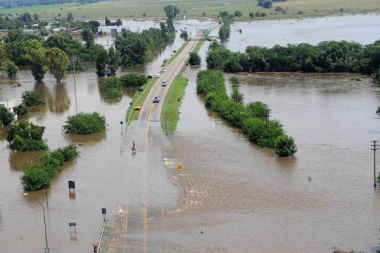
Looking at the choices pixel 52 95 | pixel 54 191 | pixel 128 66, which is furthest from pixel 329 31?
pixel 54 191

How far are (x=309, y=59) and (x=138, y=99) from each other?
38.0ft

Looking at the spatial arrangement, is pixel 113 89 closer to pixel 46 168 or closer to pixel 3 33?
pixel 46 168

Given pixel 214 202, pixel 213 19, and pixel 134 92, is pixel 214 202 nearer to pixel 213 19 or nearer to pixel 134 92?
pixel 134 92

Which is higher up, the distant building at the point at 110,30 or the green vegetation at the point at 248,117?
the distant building at the point at 110,30

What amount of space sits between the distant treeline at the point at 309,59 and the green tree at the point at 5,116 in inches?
590

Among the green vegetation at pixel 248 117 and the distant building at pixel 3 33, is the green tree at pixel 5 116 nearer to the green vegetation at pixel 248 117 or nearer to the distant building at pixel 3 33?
the green vegetation at pixel 248 117

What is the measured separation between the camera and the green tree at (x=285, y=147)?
20.9 meters

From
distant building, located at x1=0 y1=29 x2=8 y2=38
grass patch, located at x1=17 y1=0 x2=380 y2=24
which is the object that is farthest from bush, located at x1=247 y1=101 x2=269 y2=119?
grass patch, located at x1=17 y1=0 x2=380 y2=24

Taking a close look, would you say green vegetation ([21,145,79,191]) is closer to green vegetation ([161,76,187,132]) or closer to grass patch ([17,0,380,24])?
green vegetation ([161,76,187,132])

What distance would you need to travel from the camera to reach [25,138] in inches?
905

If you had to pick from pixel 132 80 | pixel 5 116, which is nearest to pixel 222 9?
pixel 132 80

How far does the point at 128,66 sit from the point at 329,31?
2155cm

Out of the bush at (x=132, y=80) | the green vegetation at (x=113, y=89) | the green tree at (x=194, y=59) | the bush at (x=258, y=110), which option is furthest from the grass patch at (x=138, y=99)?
the green tree at (x=194, y=59)

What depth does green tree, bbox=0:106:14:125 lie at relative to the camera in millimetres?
26859
